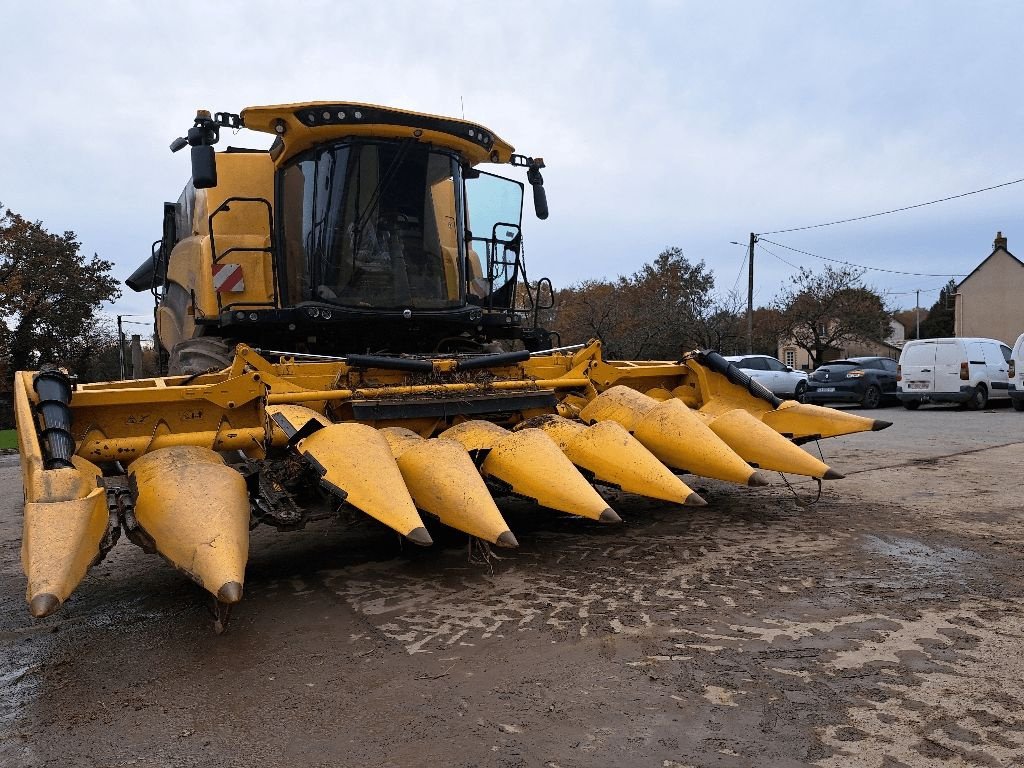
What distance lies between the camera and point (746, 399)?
596 cm

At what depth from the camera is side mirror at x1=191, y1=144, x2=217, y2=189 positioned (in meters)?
4.91

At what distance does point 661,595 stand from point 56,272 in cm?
3248

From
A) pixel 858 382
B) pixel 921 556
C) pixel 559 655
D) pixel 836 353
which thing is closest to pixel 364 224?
pixel 559 655

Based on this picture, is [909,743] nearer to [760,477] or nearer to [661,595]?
[661,595]

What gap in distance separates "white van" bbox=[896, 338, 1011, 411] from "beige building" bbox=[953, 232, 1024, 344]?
77.9 feet

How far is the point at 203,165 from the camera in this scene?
16.1 ft

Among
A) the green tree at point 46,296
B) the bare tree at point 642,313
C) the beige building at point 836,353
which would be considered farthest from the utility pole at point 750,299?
the green tree at point 46,296

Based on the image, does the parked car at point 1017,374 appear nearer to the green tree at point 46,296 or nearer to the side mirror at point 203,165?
the side mirror at point 203,165

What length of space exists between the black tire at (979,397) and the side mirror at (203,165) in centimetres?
1614

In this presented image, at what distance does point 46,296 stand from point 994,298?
4226 centimetres

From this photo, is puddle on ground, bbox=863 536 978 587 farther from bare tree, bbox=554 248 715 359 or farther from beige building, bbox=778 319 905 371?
beige building, bbox=778 319 905 371

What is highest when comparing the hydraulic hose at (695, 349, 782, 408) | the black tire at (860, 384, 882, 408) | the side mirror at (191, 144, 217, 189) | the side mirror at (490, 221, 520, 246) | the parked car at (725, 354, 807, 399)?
the side mirror at (191, 144, 217, 189)

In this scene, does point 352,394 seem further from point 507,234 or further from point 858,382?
point 858,382

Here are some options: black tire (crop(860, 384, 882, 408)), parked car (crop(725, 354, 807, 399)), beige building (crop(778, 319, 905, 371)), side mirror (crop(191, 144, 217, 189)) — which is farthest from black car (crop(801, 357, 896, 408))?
beige building (crop(778, 319, 905, 371))
